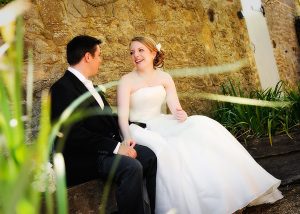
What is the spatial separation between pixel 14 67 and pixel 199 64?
444 centimetres

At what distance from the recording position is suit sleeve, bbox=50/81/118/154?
2537mm

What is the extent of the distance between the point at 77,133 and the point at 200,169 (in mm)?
898

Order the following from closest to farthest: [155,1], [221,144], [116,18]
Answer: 1. [221,144]
2. [116,18]
3. [155,1]

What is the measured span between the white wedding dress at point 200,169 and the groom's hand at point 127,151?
0.23 meters

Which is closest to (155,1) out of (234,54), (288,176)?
(234,54)

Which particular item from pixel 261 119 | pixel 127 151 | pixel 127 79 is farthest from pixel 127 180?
pixel 261 119

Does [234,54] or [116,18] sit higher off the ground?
[116,18]

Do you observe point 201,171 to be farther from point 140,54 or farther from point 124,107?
point 140,54

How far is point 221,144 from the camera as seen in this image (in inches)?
115

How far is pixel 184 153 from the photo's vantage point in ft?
9.34

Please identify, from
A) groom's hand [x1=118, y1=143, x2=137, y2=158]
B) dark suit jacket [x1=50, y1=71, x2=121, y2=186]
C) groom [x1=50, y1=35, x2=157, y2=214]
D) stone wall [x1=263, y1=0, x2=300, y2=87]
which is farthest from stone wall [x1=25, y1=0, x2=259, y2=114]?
stone wall [x1=263, y1=0, x2=300, y2=87]

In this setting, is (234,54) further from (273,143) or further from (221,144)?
(221,144)

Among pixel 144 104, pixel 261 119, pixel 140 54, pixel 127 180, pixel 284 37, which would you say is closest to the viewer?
pixel 127 180

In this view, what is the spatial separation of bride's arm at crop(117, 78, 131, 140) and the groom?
7.7 inches
